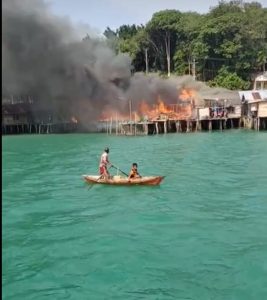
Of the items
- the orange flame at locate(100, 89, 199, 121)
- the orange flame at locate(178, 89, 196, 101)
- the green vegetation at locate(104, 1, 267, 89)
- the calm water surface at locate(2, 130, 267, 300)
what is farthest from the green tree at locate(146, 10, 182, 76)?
the calm water surface at locate(2, 130, 267, 300)

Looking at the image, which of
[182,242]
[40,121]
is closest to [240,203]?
[182,242]

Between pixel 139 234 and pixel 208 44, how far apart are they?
58.8 meters

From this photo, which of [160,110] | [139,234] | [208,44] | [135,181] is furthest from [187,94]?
[139,234]

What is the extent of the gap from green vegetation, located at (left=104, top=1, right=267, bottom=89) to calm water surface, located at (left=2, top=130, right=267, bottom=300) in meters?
40.4

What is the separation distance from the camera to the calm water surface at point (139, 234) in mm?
11703

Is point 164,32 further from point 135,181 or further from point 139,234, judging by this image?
point 139,234

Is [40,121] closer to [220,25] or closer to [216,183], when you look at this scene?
[220,25]

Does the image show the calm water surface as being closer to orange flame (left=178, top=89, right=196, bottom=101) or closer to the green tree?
orange flame (left=178, top=89, right=196, bottom=101)

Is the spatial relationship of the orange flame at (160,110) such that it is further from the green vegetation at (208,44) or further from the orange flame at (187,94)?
the green vegetation at (208,44)

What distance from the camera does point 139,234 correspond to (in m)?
15.9

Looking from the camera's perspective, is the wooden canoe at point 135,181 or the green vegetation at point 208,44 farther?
the green vegetation at point 208,44

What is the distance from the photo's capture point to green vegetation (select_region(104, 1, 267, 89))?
69312 mm

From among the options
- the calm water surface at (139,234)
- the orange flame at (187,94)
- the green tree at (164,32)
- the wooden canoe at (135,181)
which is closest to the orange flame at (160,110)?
the orange flame at (187,94)

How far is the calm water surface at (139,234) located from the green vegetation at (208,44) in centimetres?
4035
